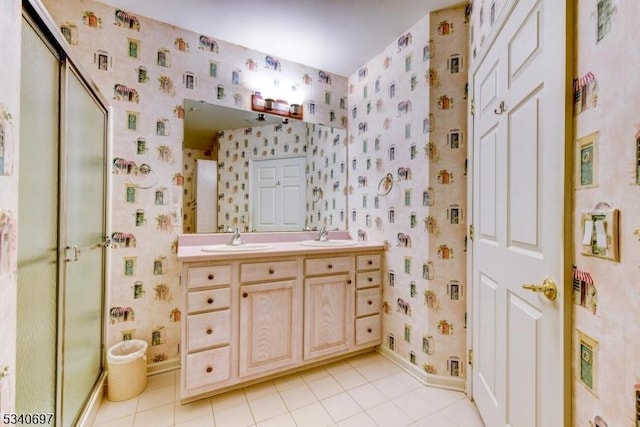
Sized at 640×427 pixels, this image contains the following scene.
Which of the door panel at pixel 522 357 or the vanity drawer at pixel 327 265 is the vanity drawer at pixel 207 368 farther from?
the door panel at pixel 522 357

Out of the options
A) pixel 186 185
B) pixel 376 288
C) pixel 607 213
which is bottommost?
pixel 376 288

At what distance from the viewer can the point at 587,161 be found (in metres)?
0.75

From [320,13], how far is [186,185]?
150cm

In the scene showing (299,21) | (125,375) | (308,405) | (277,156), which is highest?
(299,21)

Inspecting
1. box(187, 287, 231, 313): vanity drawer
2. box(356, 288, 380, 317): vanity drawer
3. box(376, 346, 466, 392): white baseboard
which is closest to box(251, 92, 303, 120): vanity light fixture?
box(187, 287, 231, 313): vanity drawer

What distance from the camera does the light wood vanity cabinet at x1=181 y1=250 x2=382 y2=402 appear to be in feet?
5.22

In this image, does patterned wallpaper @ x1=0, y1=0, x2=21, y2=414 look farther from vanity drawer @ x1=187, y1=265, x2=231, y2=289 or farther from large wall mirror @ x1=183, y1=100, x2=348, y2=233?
large wall mirror @ x1=183, y1=100, x2=348, y2=233

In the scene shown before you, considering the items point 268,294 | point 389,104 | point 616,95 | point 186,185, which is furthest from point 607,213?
point 186,185

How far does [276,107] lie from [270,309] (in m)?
1.62

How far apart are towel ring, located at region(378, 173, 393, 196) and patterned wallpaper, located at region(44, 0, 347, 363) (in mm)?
1438

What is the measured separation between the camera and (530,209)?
103 cm

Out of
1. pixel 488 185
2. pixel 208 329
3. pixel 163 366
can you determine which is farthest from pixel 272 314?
pixel 488 185

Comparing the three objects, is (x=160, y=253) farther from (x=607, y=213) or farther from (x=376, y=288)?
(x=607, y=213)

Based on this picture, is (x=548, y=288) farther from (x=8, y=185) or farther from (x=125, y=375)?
(x=125, y=375)
